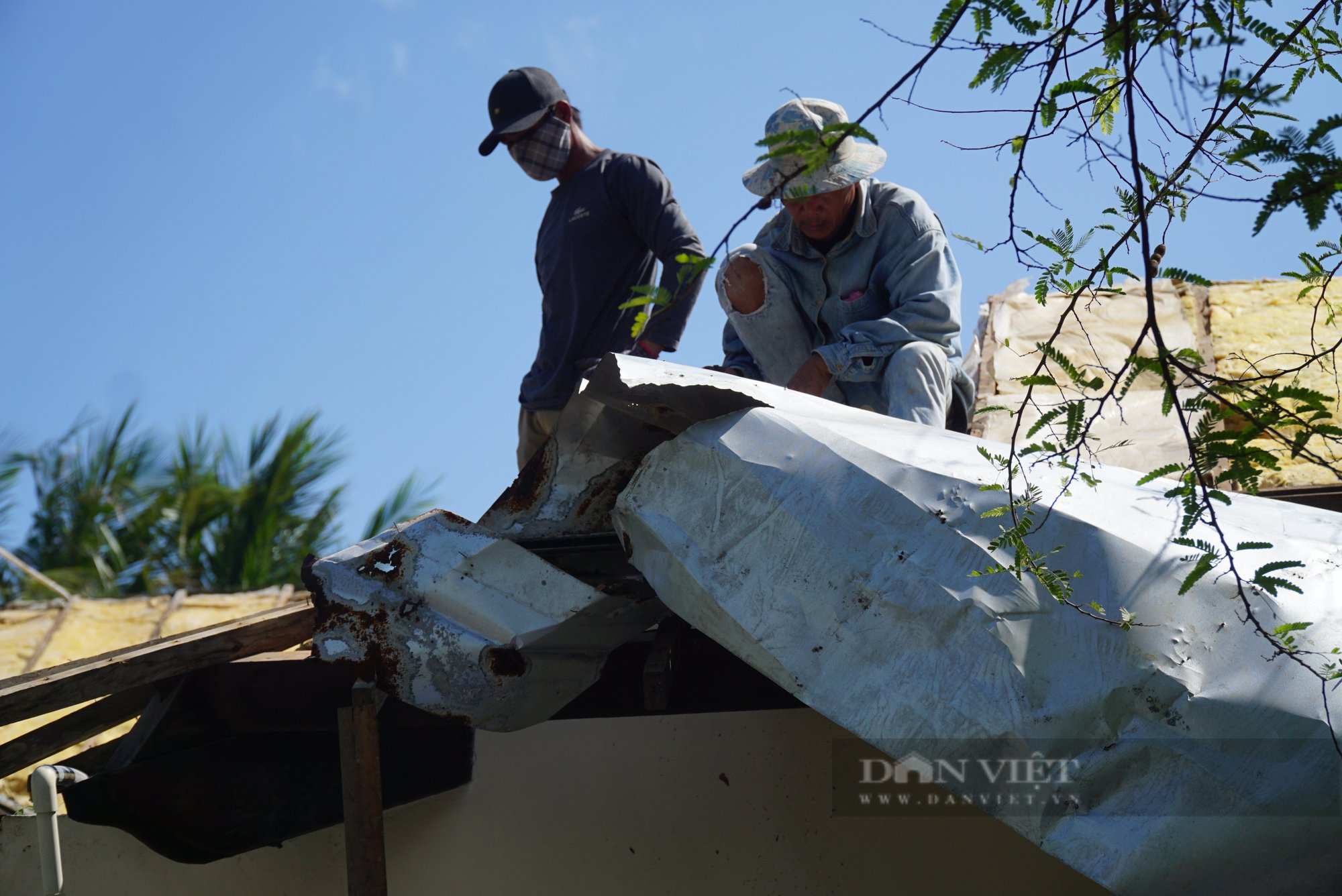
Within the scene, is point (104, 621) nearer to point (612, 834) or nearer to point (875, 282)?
point (612, 834)

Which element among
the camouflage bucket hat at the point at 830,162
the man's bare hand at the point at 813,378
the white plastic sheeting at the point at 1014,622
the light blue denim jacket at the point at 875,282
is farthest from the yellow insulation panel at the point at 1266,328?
the white plastic sheeting at the point at 1014,622

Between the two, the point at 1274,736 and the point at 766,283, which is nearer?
the point at 1274,736

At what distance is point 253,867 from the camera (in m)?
3.20

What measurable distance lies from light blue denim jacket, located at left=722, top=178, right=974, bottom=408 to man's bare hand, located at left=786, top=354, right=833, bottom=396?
2 centimetres

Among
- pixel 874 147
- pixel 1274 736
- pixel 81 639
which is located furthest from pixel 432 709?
pixel 81 639

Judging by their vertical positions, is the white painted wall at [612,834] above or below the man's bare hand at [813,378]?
below

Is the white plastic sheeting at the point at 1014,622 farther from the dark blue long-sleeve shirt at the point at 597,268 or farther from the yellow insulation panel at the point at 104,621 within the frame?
the yellow insulation panel at the point at 104,621

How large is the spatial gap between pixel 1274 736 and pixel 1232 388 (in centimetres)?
59

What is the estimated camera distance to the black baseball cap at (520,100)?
375 centimetres

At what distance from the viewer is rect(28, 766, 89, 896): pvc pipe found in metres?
2.88

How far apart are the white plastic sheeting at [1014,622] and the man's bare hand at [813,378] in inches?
25.7

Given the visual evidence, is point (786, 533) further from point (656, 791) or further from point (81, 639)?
point (81, 639)

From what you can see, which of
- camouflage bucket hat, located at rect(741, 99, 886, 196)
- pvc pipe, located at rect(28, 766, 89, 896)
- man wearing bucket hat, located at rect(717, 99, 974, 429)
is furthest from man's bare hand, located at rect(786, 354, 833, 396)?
pvc pipe, located at rect(28, 766, 89, 896)

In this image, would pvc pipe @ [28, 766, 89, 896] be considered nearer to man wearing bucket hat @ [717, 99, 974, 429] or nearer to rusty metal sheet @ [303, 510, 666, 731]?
rusty metal sheet @ [303, 510, 666, 731]
